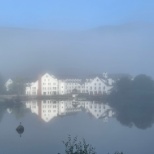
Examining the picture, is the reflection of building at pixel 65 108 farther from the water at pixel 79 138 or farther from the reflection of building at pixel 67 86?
the water at pixel 79 138

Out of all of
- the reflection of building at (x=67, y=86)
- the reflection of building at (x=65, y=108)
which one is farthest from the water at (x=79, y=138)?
the reflection of building at (x=67, y=86)

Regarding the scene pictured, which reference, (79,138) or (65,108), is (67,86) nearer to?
(65,108)

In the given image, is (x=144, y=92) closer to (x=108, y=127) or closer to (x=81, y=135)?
(x=108, y=127)

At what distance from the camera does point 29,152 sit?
423 centimetres

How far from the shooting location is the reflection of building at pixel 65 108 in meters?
9.10

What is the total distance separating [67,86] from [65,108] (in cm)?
185

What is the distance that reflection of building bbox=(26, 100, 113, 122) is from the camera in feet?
29.8

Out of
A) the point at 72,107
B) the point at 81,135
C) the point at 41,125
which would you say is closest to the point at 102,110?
the point at 72,107

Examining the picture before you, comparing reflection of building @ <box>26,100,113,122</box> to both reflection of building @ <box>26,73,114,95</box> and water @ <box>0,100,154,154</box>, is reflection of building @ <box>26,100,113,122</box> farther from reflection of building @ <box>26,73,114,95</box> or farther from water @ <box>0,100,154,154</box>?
water @ <box>0,100,154,154</box>

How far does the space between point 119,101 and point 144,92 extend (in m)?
0.90

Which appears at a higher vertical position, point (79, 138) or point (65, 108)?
point (65, 108)

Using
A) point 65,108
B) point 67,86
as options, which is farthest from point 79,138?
point 67,86

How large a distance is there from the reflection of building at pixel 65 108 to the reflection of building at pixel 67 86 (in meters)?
0.41

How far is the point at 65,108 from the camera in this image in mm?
10695
